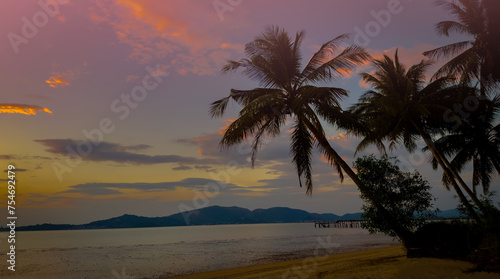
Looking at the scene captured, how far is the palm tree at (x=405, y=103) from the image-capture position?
1797 centimetres

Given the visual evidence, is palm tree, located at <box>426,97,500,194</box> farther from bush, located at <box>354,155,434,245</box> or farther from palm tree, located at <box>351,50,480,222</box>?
bush, located at <box>354,155,434,245</box>

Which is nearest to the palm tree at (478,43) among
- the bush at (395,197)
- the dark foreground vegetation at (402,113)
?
the dark foreground vegetation at (402,113)

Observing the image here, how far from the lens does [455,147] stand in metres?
22.9

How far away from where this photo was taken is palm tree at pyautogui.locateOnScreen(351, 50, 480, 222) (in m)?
18.0

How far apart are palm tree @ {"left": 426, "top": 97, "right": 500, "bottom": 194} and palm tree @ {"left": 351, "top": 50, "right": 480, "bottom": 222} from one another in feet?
7.48

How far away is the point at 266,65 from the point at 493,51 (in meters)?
13.7

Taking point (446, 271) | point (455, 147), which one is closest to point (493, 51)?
point (455, 147)

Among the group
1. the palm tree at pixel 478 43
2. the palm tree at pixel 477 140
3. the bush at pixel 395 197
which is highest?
the palm tree at pixel 478 43

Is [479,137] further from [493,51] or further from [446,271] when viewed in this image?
[446,271]

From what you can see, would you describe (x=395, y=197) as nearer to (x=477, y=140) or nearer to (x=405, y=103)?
(x=405, y=103)

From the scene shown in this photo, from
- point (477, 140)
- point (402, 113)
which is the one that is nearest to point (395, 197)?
point (402, 113)

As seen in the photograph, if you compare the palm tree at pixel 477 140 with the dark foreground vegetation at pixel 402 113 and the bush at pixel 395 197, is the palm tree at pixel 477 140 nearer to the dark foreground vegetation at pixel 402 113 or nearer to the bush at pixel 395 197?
the dark foreground vegetation at pixel 402 113

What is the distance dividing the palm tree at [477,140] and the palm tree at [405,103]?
2.28 m

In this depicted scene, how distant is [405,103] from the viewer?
18062mm
